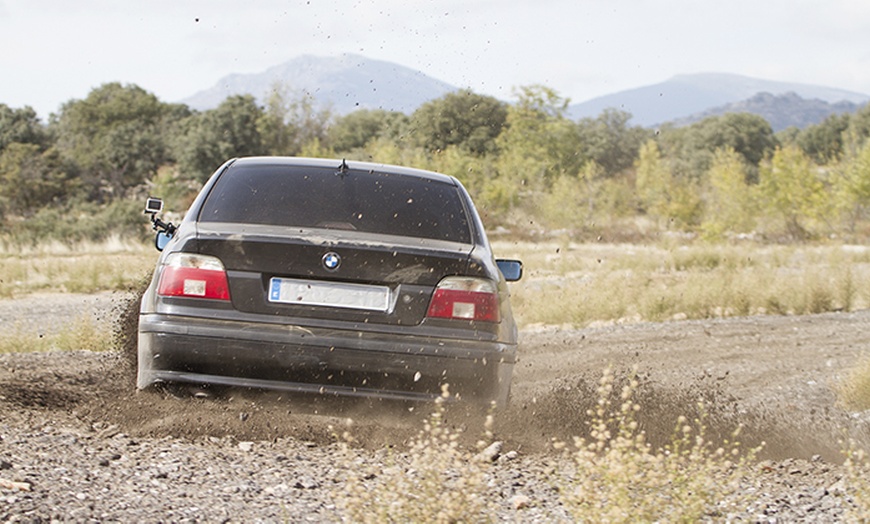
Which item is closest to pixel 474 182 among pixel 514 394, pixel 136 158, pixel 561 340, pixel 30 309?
pixel 136 158

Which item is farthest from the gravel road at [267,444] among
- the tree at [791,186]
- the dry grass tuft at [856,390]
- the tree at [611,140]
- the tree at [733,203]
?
the tree at [611,140]

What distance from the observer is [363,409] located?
4.91m

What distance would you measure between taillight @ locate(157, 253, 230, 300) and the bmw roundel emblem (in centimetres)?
48

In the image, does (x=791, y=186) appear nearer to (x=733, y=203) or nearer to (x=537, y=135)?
(x=733, y=203)

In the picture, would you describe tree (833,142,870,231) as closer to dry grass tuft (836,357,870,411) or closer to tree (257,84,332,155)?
tree (257,84,332,155)

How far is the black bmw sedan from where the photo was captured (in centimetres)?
479

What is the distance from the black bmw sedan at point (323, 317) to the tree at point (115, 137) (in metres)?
61.4

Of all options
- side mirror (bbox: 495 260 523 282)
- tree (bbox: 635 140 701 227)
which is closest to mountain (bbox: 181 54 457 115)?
side mirror (bbox: 495 260 523 282)

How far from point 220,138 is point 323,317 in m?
62.7

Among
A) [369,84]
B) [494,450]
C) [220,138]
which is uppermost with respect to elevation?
[220,138]

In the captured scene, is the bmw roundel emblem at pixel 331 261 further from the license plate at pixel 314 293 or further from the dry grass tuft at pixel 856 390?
the dry grass tuft at pixel 856 390

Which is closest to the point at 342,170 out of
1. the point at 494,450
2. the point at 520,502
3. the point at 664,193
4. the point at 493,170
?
the point at 494,450

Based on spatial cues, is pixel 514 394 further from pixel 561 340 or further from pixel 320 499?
pixel 561 340

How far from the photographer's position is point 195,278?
15.9 ft
